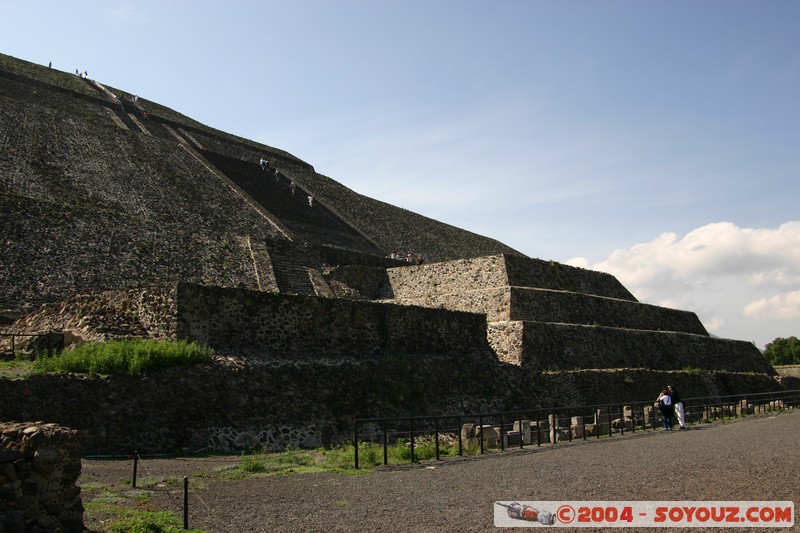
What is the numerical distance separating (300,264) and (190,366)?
1243cm

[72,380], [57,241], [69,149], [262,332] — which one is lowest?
[72,380]

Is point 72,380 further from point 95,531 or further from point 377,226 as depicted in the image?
point 377,226

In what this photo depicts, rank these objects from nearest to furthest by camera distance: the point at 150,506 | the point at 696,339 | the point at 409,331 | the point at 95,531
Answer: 1. the point at 95,531
2. the point at 150,506
3. the point at 409,331
4. the point at 696,339

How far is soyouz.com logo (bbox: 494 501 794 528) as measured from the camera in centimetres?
728

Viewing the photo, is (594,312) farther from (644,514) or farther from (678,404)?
(644,514)

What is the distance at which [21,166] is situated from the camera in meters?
26.2

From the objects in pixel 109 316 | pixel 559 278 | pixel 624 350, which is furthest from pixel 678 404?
pixel 109 316

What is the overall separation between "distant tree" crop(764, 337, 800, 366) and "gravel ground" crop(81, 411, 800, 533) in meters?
56.6

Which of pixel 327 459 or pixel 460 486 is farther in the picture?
pixel 327 459

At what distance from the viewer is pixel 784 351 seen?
213ft

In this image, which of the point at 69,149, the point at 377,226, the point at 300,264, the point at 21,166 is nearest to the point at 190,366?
the point at 300,264

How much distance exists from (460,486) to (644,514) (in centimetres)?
276

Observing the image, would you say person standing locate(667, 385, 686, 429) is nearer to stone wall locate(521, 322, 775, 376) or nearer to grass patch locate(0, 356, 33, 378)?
stone wall locate(521, 322, 775, 376)

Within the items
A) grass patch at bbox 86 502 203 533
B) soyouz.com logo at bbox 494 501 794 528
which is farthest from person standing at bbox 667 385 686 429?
grass patch at bbox 86 502 203 533
